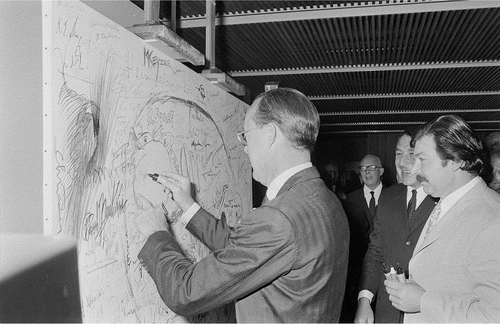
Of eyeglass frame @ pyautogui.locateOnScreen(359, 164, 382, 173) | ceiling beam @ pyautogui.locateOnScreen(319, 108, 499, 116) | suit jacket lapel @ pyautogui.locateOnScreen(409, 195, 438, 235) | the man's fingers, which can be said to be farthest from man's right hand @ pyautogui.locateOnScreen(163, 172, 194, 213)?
ceiling beam @ pyautogui.locateOnScreen(319, 108, 499, 116)

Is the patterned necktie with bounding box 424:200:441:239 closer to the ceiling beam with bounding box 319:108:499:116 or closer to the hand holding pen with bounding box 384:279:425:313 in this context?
the hand holding pen with bounding box 384:279:425:313

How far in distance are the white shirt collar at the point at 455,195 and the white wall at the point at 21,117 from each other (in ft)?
5.36

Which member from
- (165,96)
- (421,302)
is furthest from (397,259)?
(165,96)

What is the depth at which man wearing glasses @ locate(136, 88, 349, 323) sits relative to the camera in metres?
1.37

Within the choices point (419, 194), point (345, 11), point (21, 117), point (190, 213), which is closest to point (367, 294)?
point (419, 194)

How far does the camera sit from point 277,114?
1584 millimetres

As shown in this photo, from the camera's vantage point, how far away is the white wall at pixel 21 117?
125 centimetres

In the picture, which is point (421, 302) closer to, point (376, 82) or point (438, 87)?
point (376, 82)

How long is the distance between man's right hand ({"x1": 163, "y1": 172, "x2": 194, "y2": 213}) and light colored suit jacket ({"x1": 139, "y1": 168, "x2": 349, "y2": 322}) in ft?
1.57

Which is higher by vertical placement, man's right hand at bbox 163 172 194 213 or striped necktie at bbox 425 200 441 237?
man's right hand at bbox 163 172 194 213

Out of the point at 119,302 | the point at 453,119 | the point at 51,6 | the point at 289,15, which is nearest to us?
the point at 51,6

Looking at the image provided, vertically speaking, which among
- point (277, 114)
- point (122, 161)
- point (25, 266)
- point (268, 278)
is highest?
point (277, 114)

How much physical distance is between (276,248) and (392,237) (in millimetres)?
1664

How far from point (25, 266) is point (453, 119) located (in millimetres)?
1811
